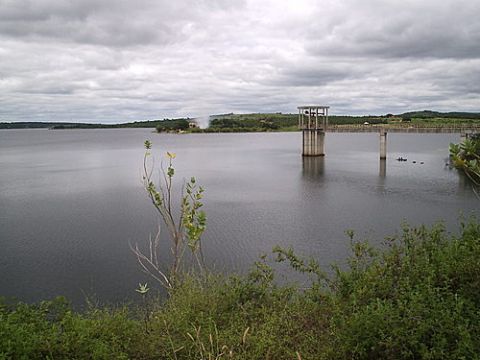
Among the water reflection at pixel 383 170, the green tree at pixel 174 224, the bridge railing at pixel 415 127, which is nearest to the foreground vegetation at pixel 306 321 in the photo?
the green tree at pixel 174 224

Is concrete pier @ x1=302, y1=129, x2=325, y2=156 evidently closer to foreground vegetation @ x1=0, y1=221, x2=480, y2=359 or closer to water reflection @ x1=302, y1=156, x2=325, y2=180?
water reflection @ x1=302, y1=156, x2=325, y2=180

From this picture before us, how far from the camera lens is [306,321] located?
6230 millimetres

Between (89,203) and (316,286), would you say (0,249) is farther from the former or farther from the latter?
(316,286)

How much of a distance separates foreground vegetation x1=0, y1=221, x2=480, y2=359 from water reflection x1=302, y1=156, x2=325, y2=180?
27.7 metres

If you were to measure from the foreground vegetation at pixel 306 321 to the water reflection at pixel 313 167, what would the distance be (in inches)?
1089

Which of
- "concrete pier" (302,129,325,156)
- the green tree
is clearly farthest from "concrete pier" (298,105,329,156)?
the green tree

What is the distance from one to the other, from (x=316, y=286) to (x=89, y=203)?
19.2 meters

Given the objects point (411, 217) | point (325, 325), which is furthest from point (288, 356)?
point (411, 217)

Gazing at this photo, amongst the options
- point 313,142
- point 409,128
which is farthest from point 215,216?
point 313,142

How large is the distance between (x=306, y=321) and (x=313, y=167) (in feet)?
117

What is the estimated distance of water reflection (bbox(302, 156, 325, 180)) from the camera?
1414 inches

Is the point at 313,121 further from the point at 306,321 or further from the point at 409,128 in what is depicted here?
the point at 306,321

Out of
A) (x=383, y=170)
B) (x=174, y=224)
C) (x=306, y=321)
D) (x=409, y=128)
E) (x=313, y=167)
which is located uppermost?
(x=409, y=128)

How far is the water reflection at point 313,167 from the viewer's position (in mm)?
35906
